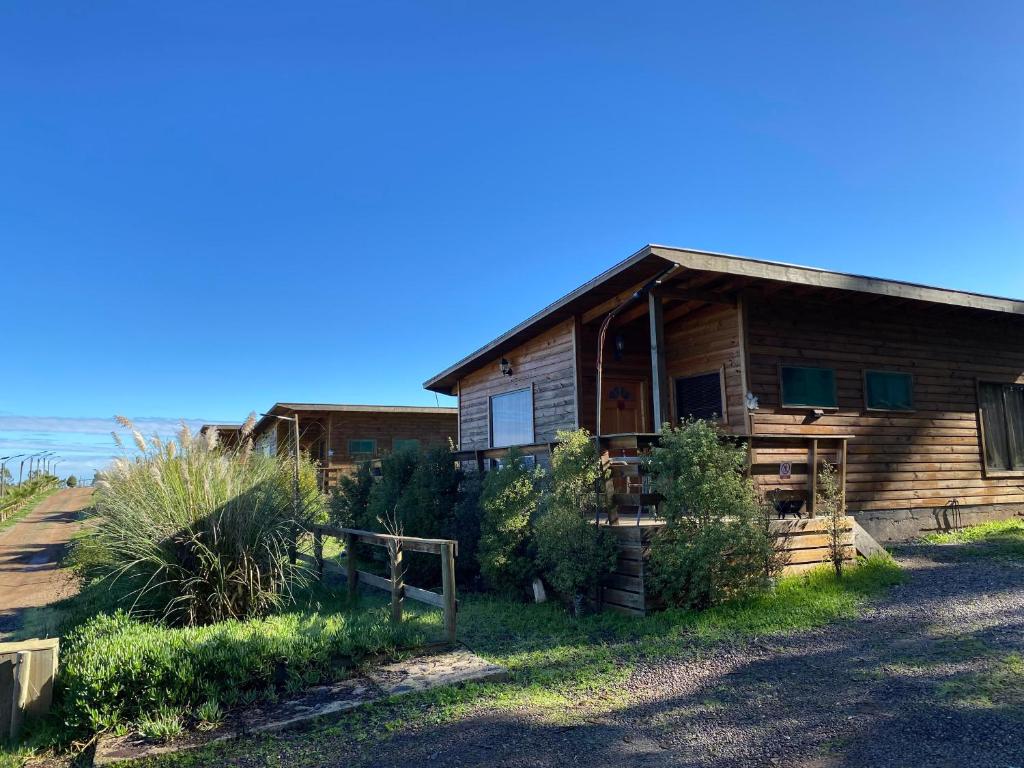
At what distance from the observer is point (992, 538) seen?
28.7 feet

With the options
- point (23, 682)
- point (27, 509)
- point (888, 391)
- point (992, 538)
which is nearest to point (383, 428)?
point (27, 509)

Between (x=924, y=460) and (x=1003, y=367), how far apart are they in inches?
105

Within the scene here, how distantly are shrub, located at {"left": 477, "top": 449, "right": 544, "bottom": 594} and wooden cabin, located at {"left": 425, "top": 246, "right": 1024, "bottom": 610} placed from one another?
0.57 meters

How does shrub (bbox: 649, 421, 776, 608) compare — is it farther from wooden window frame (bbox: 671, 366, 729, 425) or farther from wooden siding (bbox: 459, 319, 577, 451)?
wooden siding (bbox: 459, 319, 577, 451)

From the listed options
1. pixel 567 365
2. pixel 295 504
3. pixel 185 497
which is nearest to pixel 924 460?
pixel 567 365

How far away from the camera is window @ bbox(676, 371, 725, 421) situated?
877 cm

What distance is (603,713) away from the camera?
3566 millimetres

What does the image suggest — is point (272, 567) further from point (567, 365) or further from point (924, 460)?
point (924, 460)

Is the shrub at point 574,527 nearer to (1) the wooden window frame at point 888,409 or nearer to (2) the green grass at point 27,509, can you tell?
(1) the wooden window frame at point 888,409

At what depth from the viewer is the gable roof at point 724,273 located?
7406 mm

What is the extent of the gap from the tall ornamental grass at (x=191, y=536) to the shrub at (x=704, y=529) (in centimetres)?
329

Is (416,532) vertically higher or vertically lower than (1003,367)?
lower

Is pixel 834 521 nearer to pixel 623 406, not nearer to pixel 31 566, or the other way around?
pixel 623 406

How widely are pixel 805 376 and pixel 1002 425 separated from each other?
4.57 m
